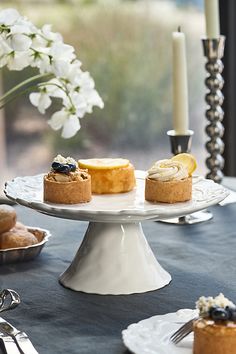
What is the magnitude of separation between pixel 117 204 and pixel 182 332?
384 mm

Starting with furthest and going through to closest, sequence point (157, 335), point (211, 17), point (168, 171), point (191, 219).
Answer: point (211, 17) < point (191, 219) < point (168, 171) < point (157, 335)

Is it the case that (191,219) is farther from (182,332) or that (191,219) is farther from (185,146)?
(182,332)

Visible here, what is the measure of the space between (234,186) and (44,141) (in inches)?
64.5

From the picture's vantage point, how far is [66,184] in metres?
1.61

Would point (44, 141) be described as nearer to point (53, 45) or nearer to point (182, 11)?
point (182, 11)

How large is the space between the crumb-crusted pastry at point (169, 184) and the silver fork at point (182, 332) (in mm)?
371

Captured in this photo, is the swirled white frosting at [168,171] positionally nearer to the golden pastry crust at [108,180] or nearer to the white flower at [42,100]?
the golden pastry crust at [108,180]

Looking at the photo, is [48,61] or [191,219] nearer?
[48,61]

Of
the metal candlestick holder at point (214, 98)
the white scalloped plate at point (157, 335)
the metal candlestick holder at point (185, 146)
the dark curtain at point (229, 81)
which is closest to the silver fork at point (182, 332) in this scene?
the white scalloped plate at point (157, 335)

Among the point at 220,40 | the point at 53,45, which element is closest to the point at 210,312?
the point at 53,45

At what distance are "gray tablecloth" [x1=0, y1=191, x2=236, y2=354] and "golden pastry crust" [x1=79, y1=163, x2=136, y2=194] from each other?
0.17 metres

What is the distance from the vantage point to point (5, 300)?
1.53 m

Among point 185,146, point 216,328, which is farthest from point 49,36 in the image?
point 216,328

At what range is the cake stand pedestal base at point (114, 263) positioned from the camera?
1.59 metres
